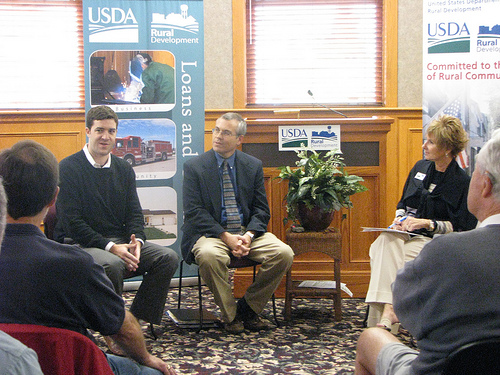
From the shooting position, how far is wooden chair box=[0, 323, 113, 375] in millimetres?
1124

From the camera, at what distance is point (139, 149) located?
4098mm

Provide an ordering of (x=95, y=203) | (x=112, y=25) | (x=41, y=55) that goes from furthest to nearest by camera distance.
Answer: (x=41, y=55)
(x=112, y=25)
(x=95, y=203)

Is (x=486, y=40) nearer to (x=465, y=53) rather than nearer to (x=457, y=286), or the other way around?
(x=465, y=53)

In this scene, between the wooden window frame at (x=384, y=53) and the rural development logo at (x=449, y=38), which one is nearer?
the rural development logo at (x=449, y=38)

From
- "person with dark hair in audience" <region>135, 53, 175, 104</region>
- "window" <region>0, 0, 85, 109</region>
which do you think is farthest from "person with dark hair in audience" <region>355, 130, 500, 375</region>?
"window" <region>0, 0, 85, 109</region>

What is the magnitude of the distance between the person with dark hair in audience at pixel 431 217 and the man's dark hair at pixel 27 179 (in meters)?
2.11

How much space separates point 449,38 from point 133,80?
2.57 metres

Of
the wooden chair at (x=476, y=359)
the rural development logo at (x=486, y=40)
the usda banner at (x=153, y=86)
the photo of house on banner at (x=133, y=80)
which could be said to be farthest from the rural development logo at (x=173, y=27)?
the wooden chair at (x=476, y=359)

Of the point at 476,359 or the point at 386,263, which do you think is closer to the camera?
the point at 476,359

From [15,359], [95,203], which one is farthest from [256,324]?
[15,359]

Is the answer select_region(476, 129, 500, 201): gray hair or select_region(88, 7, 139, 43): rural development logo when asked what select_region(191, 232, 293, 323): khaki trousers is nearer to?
select_region(88, 7, 139, 43): rural development logo

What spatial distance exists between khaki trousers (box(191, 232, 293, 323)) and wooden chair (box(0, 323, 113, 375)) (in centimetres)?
205

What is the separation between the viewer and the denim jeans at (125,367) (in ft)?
4.64

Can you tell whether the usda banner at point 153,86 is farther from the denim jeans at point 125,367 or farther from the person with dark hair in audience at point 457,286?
the person with dark hair in audience at point 457,286
